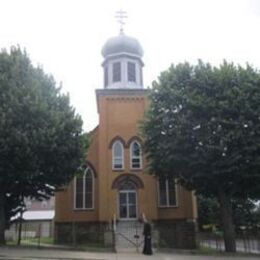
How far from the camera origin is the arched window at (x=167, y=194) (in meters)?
32.0

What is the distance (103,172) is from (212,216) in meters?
23.4

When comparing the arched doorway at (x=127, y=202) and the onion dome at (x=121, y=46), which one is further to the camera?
the onion dome at (x=121, y=46)

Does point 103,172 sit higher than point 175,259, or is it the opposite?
point 103,172

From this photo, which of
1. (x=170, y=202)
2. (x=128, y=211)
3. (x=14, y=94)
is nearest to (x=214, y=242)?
(x=170, y=202)

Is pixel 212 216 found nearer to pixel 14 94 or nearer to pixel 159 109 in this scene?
pixel 159 109

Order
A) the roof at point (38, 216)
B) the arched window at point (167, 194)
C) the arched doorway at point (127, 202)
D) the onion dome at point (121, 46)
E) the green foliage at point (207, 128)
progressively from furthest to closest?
the roof at point (38, 216)
the onion dome at point (121, 46)
the arched window at point (167, 194)
the arched doorway at point (127, 202)
the green foliage at point (207, 128)

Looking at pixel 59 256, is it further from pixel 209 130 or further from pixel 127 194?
pixel 127 194

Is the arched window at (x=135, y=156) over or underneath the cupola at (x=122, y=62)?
underneath

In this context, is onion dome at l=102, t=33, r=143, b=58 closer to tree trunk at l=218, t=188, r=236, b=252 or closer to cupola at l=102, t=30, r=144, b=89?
cupola at l=102, t=30, r=144, b=89

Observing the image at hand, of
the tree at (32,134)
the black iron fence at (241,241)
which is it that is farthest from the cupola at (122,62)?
the black iron fence at (241,241)

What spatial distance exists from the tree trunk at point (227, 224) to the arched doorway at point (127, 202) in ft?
27.5

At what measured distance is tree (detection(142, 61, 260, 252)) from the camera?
73.7 ft

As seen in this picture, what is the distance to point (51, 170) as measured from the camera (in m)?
22.3

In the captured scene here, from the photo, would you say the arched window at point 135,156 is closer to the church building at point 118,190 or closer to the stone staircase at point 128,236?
the church building at point 118,190
